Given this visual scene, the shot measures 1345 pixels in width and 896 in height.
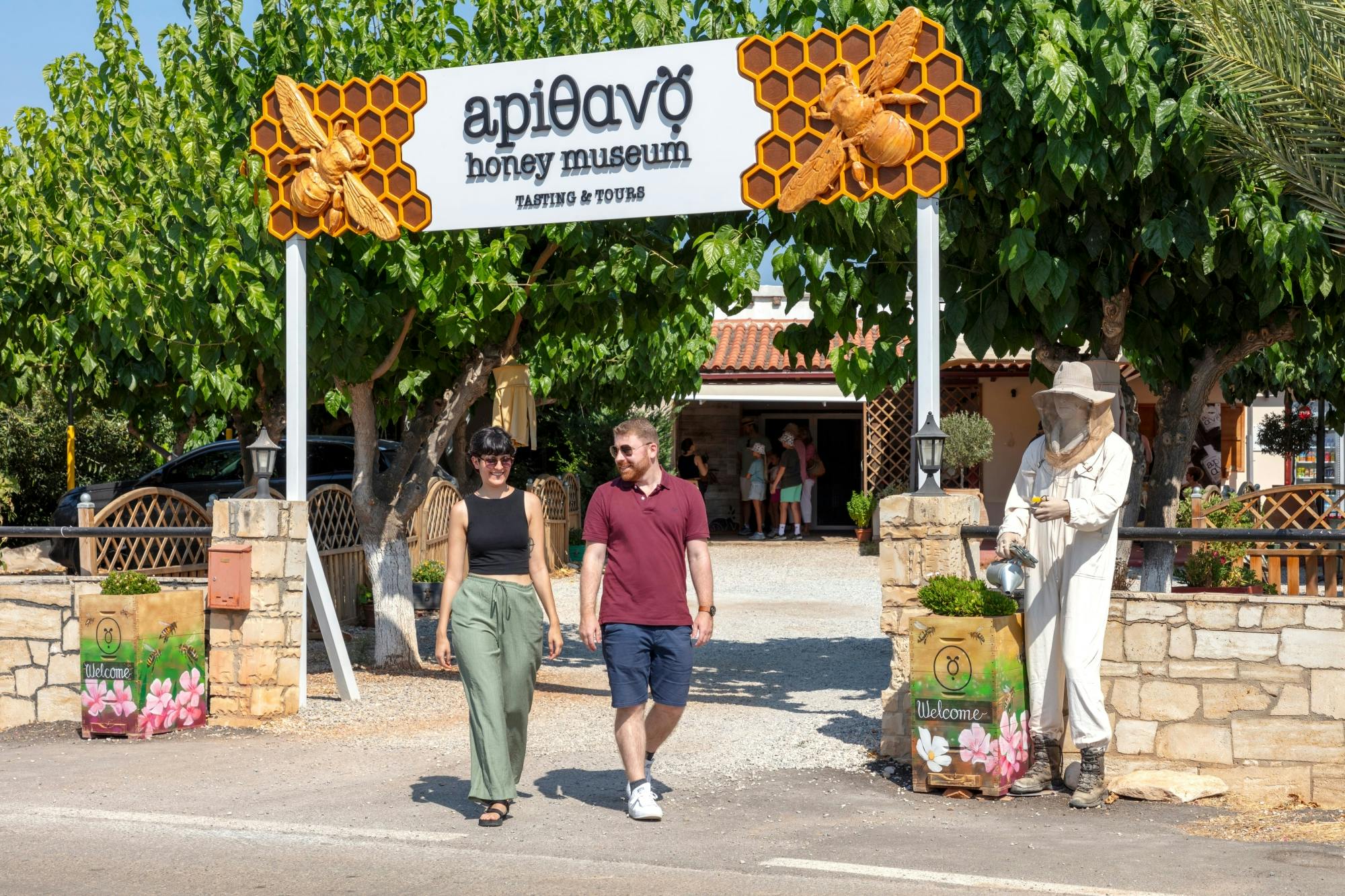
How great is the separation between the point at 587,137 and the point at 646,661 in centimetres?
375

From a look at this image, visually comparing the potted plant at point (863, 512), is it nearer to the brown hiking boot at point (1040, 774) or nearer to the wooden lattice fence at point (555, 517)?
the wooden lattice fence at point (555, 517)

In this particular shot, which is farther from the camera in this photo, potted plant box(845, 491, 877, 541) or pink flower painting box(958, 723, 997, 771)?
potted plant box(845, 491, 877, 541)

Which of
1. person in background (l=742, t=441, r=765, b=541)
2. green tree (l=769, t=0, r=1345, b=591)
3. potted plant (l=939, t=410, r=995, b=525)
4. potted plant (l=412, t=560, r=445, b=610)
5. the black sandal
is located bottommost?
the black sandal

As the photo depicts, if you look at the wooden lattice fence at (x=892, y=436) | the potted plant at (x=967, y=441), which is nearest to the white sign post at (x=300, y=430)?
the potted plant at (x=967, y=441)

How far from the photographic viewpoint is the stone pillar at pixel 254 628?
8.93 meters

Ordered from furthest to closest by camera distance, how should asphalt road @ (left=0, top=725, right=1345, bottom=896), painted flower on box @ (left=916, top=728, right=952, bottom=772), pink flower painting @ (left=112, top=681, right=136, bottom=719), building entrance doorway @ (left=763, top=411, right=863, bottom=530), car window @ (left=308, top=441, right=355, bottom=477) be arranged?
building entrance doorway @ (left=763, top=411, right=863, bottom=530), car window @ (left=308, top=441, right=355, bottom=477), pink flower painting @ (left=112, top=681, right=136, bottom=719), painted flower on box @ (left=916, top=728, right=952, bottom=772), asphalt road @ (left=0, top=725, right=1345, bottom=896)

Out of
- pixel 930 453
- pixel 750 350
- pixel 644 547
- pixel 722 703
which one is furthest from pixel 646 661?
pixel 750 350

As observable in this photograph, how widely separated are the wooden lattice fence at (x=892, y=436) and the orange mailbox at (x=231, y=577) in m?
14.9

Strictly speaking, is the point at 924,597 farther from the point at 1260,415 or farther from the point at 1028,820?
the point at 1260,415

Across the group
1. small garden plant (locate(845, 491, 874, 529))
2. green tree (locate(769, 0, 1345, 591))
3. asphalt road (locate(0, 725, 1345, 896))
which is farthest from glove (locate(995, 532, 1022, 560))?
small garden plant (locate(845, 491, 874, 529))

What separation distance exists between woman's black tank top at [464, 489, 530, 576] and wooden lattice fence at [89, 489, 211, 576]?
3710 millimetres

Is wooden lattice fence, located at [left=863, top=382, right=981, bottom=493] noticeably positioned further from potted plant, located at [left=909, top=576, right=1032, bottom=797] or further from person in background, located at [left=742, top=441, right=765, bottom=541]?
potted plant, located at [left=909, top=576, right=1032, bottom=797]

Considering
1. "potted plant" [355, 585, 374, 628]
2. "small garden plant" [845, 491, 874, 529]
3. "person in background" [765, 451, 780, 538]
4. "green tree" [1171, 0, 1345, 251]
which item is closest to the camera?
"green tree" [1171, 0, 1345, 251]

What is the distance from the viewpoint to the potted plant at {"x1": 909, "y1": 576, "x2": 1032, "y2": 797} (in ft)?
22.3
